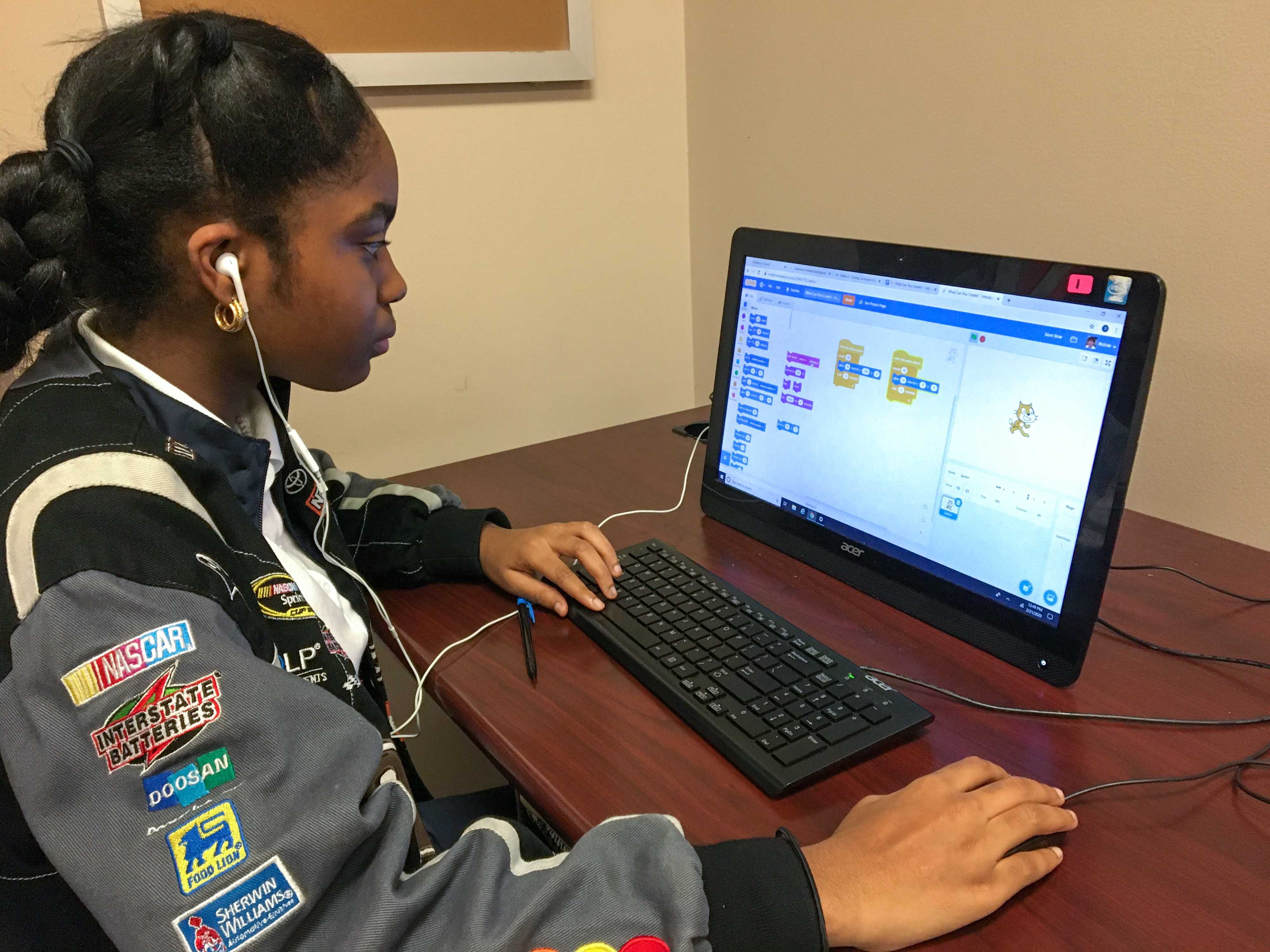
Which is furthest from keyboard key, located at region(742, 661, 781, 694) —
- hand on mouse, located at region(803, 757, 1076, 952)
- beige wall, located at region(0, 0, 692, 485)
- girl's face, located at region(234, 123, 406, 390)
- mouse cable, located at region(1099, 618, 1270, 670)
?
beige wall, located at region(0, 0, 692, 485)

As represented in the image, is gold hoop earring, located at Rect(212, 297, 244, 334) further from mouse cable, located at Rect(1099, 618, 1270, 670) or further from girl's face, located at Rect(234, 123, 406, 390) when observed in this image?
mouse cable, located at Rect(1099, 618, 1270, 670)

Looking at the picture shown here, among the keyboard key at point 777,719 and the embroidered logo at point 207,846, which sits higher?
the embroidered logo at point 207,846

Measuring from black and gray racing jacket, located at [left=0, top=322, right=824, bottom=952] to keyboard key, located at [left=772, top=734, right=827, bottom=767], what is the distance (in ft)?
0.28

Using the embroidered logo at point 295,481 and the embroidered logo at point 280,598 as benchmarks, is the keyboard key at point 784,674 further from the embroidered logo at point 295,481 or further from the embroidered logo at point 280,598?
the embroidered logo at point 295,481

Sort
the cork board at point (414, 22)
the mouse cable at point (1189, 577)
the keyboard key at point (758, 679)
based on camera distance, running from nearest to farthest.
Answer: the keyboard key at point (758, 679)
the mouse cable at point (1189, 577)
the cork board at point (414, 22)

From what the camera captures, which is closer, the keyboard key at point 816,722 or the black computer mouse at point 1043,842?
the black computer mouse at point 1043,842

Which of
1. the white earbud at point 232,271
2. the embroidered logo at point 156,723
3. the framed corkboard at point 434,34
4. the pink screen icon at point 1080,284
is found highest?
the framed corkboard at point 434,34

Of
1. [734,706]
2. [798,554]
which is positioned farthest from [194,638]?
[798,554]

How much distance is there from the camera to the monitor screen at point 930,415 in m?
0.72

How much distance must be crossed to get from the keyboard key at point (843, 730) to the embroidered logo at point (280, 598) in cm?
41

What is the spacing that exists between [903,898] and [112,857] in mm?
450

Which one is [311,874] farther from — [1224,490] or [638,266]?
[638,266]

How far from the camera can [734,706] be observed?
71cm

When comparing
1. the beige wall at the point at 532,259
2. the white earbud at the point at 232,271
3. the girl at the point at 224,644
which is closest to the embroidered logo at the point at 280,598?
the girl at the point at 224,644
